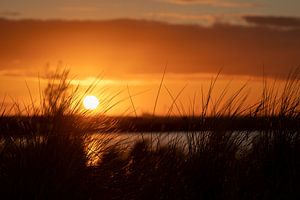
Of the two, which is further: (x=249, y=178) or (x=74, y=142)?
(x=249, y=178)

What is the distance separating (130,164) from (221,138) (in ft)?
2.75

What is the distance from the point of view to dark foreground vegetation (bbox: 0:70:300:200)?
16.8 feet

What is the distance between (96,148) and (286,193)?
168 centimetres

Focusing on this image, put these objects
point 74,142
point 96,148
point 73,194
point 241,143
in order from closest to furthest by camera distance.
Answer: point 73,194 < point 74,142 < point 96,148 < point 241,143

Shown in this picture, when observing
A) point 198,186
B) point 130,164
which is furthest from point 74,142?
point 198,186

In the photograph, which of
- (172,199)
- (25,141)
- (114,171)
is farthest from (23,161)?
(172,199)

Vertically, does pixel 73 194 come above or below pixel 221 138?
below

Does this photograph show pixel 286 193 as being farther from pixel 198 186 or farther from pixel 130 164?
pixel 130 164

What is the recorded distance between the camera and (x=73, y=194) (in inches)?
199

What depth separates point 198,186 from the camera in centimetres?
589

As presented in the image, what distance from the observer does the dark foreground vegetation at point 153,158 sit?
201 inches

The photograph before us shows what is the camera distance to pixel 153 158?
241 inches

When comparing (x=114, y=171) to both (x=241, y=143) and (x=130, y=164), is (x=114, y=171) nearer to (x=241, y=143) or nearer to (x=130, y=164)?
(x=130, y=164)

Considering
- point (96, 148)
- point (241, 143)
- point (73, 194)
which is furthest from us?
point (241, 143)
